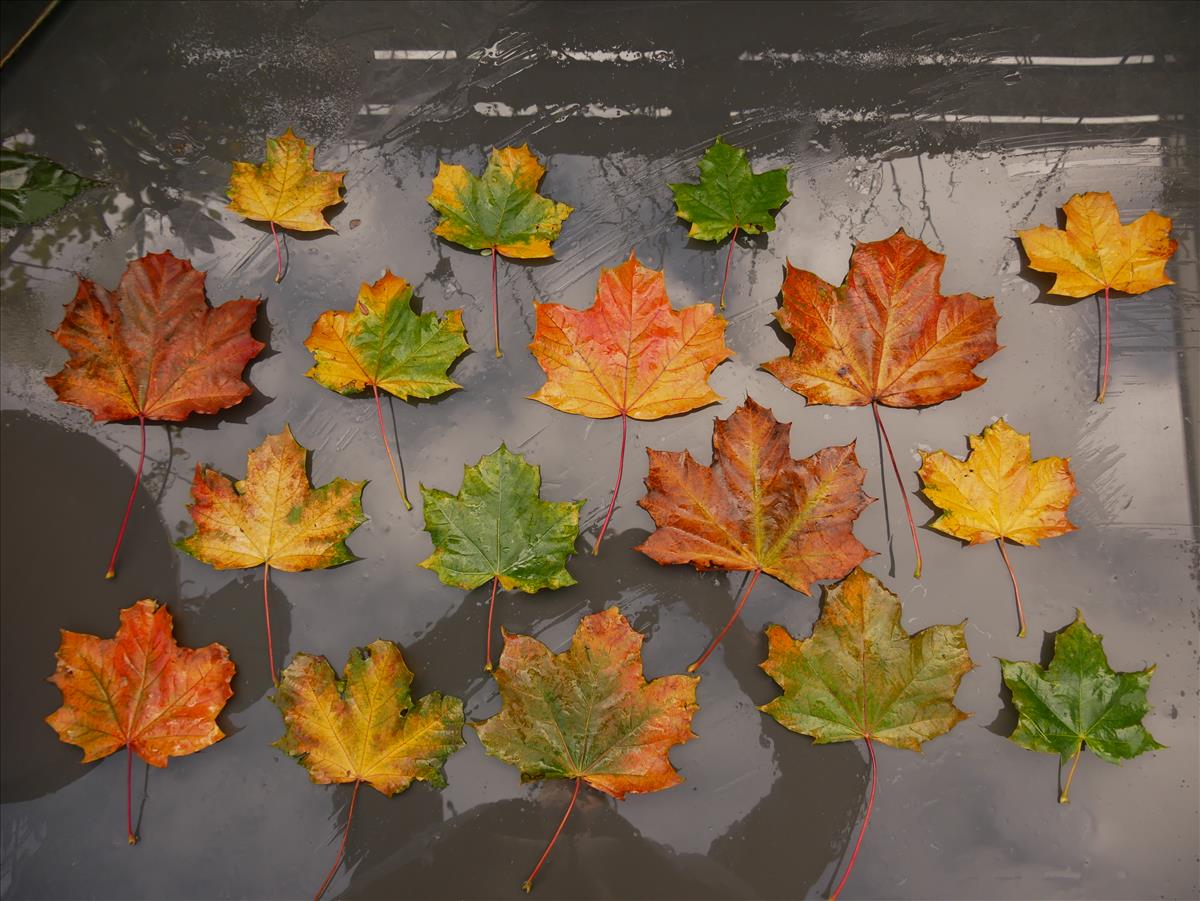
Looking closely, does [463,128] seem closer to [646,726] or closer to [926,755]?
[646,726]

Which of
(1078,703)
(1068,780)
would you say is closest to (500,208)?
(1078,703)

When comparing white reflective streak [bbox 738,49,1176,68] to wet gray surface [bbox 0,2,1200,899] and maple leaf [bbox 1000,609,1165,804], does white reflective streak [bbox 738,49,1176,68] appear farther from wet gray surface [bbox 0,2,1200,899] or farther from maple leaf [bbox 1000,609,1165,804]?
maple leaf [bbox 1000,609,1165,804]

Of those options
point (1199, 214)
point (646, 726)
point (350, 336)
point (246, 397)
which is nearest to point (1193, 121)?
point (1199, 214)

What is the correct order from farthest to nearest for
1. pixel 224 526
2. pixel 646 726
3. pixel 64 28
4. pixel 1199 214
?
pixel 64 28, pixel 1199 214, pixel 224 526, pixel 646 726

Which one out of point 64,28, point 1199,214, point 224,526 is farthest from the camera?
point 64,28

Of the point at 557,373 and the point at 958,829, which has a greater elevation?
the point at 557,373

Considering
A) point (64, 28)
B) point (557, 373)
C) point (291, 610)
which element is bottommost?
point (291, 610)

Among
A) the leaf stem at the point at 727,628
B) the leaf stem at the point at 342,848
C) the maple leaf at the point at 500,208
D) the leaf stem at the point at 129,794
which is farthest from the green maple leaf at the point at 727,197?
the leaf stem at the point at 129,794
